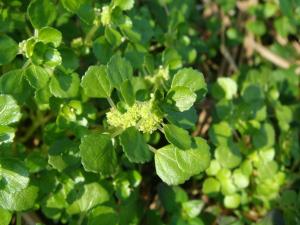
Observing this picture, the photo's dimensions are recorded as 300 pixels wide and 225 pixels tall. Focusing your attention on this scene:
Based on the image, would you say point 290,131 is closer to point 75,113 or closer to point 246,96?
point 246,96

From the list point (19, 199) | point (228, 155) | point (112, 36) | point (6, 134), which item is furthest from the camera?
point (228, 155)

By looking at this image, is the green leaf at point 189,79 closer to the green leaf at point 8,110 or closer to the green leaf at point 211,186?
the green leaf at point 8,110

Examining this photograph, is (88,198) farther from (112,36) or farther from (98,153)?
(112,36)

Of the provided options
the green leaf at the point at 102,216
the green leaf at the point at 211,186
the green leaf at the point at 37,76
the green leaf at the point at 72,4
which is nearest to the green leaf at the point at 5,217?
the green leaf at the point at 102,216

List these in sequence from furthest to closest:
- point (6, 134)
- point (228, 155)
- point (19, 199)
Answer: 1. point (228, 155)
2. point (19, 199)
3. point (6, 134)

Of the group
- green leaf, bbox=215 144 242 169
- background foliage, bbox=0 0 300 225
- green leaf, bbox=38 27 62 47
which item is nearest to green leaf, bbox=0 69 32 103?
background foliage, bbox=0 0 300 225

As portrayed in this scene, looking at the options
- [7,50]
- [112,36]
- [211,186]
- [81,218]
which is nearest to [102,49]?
[112,36]
